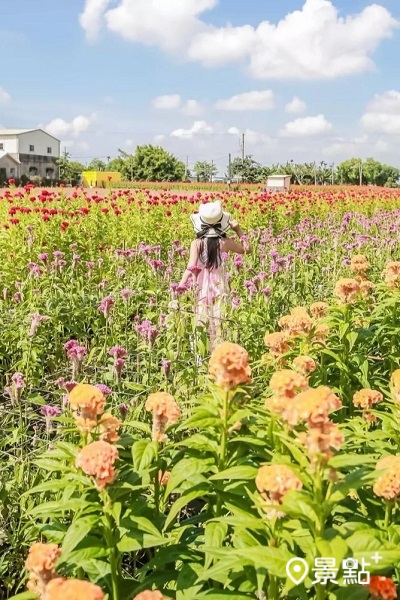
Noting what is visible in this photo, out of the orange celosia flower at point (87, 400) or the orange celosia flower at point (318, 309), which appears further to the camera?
the orange celosia flower at point (318, 309)

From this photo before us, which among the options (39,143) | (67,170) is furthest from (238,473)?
(39,143)

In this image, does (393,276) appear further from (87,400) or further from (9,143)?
(9,143)

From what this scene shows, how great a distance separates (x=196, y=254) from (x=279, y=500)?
357 centimetres

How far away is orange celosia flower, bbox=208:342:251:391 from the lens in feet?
5.34

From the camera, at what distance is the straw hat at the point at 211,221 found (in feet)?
15.8

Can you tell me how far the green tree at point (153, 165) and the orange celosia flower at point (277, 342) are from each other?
55.0 metres

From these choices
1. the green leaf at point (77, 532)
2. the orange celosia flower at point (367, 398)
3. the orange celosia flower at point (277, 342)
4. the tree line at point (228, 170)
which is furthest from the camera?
the tree line at point (228, 170)

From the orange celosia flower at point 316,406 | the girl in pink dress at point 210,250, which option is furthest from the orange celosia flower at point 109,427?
the girl in pink dress at point 210,250

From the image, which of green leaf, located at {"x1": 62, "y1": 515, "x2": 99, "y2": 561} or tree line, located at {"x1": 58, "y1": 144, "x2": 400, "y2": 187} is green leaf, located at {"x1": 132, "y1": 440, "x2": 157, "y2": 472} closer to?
green leaf, located at {"x1": 62, "y1": 515, "x2": 99, "y2": 561}

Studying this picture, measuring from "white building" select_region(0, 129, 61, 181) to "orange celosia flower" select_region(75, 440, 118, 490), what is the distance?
61688mm

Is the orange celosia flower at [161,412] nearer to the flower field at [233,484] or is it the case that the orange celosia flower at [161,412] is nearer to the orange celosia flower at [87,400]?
the flower field at [233,484]

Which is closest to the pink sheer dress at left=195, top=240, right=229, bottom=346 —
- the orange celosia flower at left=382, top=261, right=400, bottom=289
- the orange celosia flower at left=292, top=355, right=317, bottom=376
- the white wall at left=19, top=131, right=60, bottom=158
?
the orange celosia flower at left=382, top=261, right=400, bottom=289

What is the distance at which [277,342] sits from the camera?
2410mm

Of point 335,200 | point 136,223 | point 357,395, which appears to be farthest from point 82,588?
point 335,200
